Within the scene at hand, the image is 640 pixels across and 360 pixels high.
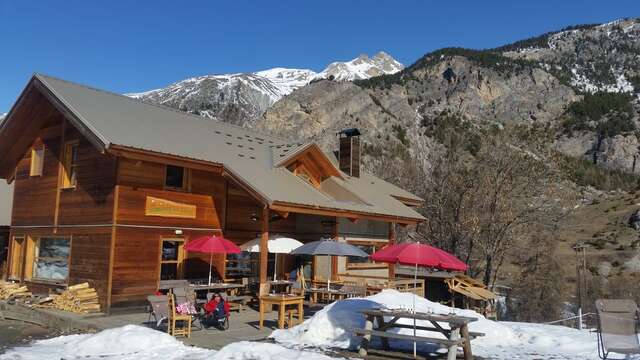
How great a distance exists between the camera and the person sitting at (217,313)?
13.0 metres

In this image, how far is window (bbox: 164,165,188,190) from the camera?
16531 millimetres

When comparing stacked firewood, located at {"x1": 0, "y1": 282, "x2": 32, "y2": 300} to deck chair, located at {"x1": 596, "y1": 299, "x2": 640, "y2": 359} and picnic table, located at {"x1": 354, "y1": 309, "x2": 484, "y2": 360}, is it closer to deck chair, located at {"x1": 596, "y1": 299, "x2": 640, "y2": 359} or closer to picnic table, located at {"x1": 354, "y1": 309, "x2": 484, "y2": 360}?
picnic table, located at {"x1": 354, "y1": 309, "x2": 484, "y2": 360}

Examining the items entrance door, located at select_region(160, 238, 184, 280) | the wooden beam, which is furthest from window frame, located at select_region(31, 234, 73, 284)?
the wooden beam

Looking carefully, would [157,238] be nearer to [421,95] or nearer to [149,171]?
[149,171]

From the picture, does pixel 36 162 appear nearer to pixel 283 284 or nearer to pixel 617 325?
pixel 283 284

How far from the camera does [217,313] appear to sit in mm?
13039

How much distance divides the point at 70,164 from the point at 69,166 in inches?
2.8

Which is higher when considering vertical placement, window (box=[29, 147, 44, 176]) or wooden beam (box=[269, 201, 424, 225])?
window (box=[29, 147, 44, 176])

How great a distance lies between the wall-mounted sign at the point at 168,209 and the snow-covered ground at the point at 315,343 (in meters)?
4.94

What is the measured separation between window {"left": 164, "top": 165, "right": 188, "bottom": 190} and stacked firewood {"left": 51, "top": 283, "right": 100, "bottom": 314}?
142 inches

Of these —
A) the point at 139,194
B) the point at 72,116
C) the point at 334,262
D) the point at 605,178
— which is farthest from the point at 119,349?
the point at 605,178

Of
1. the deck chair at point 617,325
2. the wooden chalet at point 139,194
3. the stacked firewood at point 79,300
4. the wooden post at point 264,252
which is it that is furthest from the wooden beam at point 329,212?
the deck chair at point 617,325

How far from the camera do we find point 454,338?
9.83 m

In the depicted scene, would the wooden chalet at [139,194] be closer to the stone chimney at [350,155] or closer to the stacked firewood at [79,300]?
the stacked firewood at [79,300]
